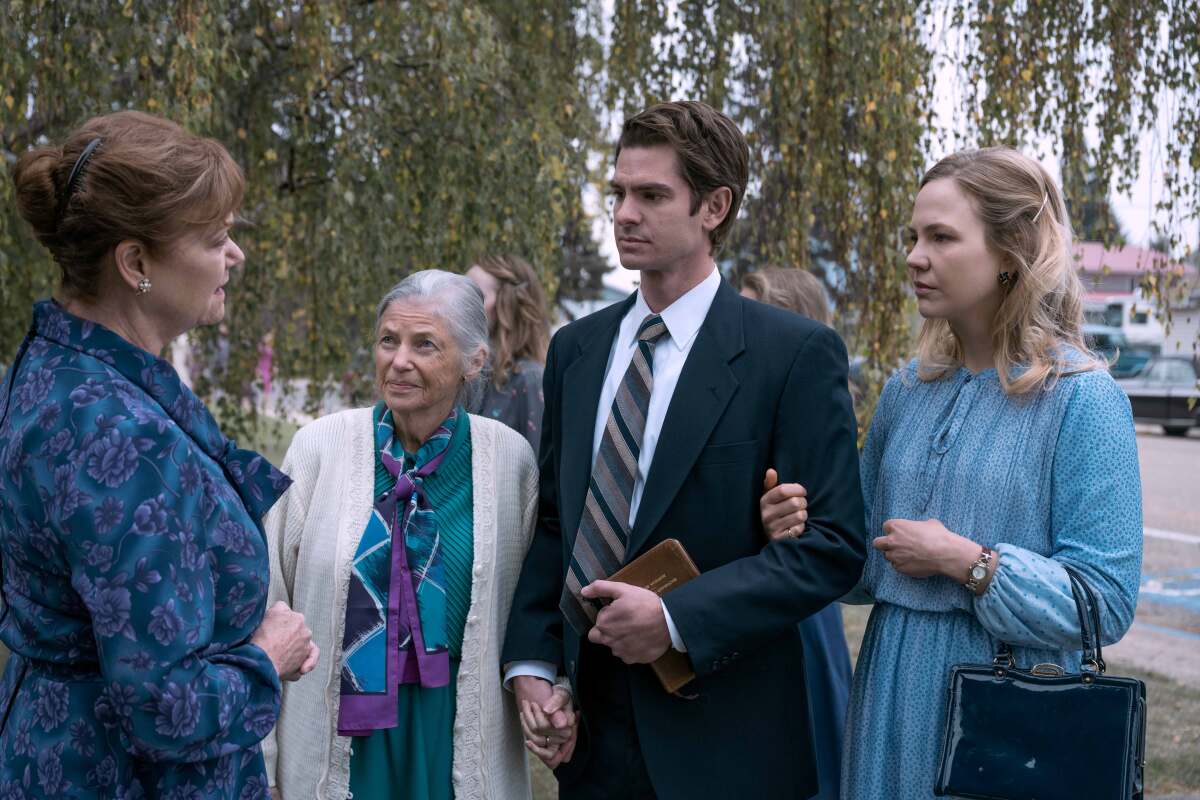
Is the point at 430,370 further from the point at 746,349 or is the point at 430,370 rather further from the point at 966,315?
the point at 966,315

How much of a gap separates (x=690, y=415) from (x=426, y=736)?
0.88 meters

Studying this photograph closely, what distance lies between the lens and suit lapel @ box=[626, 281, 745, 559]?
6.97 feet

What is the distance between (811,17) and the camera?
4844 millimetres

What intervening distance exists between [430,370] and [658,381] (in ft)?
1.73

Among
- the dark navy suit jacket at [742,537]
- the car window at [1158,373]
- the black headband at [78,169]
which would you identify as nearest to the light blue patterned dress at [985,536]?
the dark navy suit jacket at [742,537]

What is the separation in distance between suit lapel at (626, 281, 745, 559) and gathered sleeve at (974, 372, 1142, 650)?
0.57 meters

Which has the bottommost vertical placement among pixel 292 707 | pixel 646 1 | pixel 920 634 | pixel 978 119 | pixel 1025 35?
pixel 292 707

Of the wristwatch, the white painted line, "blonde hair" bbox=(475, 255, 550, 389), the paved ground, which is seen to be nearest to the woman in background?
"blonde hair" bbox=(475, 255, 550, 389)

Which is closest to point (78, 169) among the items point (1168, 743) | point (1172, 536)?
point (1168, 743)

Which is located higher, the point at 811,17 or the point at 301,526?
the point at 811,17

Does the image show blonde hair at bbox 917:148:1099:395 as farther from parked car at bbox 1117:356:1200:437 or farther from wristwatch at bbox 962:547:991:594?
parked car at bbox 1117:356:1200:437

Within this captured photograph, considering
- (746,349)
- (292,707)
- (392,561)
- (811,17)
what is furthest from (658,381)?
(811,17)

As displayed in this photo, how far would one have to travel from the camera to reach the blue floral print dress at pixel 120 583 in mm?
1545

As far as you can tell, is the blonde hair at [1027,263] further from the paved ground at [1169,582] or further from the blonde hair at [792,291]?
the paved ground at [1169,582]
